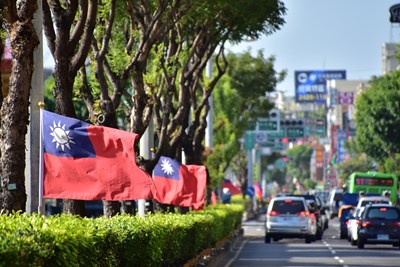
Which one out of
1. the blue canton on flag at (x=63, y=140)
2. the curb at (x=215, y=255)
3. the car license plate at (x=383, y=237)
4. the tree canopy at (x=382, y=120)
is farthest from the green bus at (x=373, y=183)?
the blue canton on flag at (x=63, y=140)

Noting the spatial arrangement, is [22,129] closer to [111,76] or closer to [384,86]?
[111,76]

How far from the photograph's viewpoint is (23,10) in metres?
18.5

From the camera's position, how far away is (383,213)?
153 feet

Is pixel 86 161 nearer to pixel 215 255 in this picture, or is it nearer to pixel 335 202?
pixel 215 255

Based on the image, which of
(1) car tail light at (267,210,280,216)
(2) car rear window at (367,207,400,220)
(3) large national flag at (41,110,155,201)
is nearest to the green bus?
(1) car tail light at (267,210,280,216)

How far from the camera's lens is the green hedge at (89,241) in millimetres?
11680

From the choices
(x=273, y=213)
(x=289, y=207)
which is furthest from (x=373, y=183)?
(x=273, y=213)

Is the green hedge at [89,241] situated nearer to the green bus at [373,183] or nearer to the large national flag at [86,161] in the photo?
the large national flag at [86,161]

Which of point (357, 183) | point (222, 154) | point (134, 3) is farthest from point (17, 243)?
point (357, 183)

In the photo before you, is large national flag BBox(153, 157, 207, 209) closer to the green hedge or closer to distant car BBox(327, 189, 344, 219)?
the green hedge

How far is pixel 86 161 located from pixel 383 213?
1128 inches

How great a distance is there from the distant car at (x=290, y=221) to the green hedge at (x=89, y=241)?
78.0 ft

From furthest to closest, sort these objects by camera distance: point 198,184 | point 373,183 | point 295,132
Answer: point 295,132
point 373,183
point 198,184

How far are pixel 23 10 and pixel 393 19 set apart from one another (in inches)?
1949
